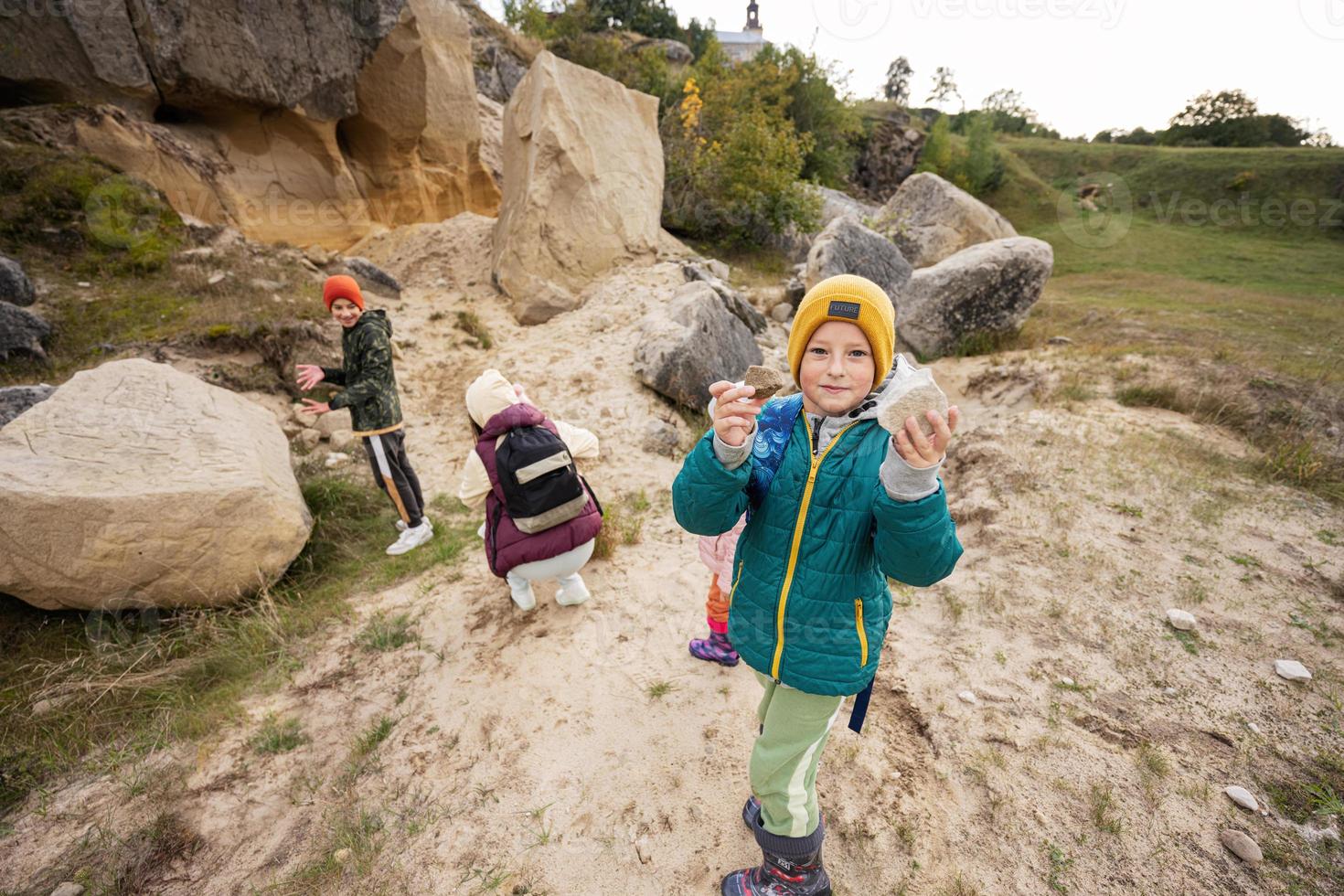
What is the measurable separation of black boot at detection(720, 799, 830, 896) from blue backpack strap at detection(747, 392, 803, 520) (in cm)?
124

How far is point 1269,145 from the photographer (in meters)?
37.0

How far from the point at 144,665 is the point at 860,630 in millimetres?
4488

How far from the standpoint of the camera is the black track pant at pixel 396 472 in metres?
4.40

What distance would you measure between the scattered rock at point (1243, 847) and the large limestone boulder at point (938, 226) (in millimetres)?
14199

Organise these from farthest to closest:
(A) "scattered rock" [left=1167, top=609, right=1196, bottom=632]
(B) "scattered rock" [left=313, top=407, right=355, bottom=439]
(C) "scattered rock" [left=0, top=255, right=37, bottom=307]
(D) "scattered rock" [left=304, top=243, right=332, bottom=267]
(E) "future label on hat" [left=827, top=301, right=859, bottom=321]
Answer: (D) "scattered rock" [left=304, top=243, right=332, bottom=267] → (C) "scattered rock" [left=0, top=255, right=37, bottom=307] → (B) "scattered rock" [left=313, top=407, right=355, bottom=439] → (A) "scattered rock" [left=1167, top=609, right=1196, bottom=632] → (E) "future label on hat" [left=827, top=301, right=859, bottom=321]

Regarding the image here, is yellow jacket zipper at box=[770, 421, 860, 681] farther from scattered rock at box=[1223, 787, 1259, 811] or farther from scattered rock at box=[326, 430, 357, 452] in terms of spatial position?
scattered rock at box=[326, 430, 357, 452]

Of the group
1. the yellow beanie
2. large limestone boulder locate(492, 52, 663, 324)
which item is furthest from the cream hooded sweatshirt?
large limestone boulder locate(492, 52, 663, 324)

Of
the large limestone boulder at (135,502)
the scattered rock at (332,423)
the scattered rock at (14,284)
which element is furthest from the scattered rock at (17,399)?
the scattered rock at (14,284)

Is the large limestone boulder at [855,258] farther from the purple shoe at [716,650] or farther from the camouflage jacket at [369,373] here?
the purple shoe at [716,650]

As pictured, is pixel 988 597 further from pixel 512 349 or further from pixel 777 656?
pixel 512 349

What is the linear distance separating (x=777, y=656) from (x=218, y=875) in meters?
2.68

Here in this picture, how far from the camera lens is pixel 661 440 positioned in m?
6.01

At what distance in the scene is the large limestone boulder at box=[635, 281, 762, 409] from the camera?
6.63m

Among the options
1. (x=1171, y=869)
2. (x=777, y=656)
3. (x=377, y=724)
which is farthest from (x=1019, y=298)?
(x=377, y=724)
